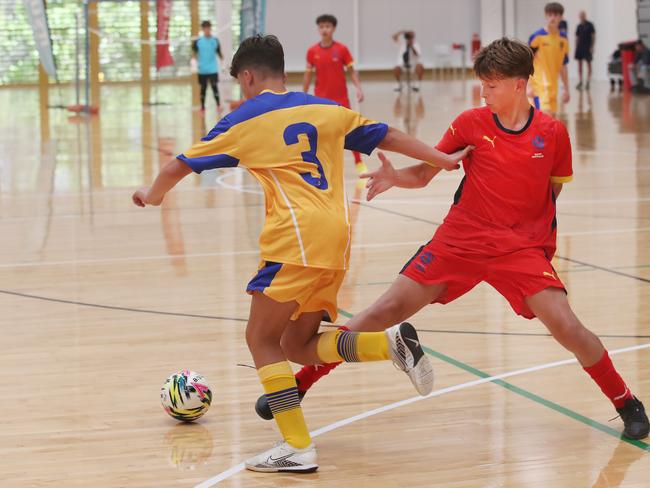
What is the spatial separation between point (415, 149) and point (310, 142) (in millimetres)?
400

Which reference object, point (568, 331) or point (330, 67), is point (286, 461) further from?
point (330, 67)

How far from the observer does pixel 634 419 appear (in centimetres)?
411

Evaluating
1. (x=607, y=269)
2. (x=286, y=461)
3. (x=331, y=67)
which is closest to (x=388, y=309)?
(x=286, y=461)

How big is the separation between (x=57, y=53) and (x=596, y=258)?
25.9m

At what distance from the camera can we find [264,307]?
3877 millimetres

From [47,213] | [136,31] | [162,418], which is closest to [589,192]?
[47,213]

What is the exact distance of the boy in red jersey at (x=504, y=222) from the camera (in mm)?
4098

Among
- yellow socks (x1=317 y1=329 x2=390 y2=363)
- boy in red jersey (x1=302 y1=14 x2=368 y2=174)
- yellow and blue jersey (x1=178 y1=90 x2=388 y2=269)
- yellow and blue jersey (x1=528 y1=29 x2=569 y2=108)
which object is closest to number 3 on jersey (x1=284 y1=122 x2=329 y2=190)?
yellow and blue jersey (x1=178 y1=90 x2=388 y2=269)

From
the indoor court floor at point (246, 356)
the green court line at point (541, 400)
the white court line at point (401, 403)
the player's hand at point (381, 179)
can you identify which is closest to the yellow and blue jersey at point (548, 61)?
the indoor court floor at point (246, 356)

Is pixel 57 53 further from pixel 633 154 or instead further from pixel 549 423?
pixel 549 423

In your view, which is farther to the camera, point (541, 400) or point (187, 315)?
point (187, 315)

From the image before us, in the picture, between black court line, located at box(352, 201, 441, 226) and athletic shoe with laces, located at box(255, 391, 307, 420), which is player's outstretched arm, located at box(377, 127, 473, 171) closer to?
athletic shoe with laces, located at box(255, 391, 307, 420)

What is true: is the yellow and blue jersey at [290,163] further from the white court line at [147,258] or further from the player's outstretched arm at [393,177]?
the white court line at [147,258]

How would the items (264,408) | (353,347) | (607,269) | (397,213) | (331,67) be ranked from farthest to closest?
1. (331,67)
2. (397,213)
3. (607,269)
4. (264,408)
5. (353,347)
